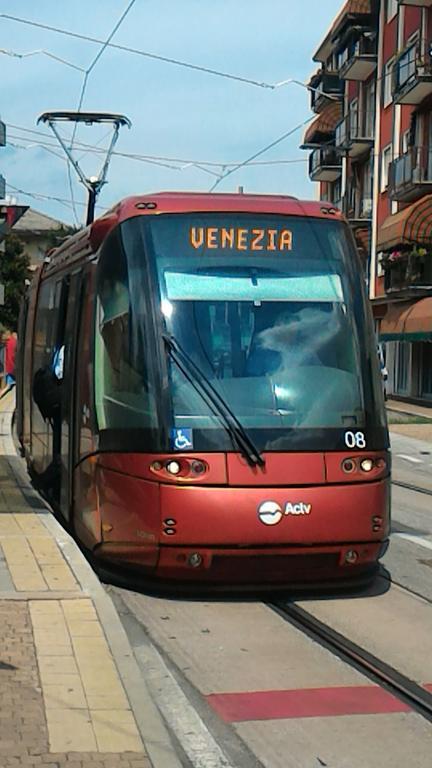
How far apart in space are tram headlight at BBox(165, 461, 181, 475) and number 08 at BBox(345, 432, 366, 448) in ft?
4.01

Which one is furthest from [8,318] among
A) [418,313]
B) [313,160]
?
[418,313]

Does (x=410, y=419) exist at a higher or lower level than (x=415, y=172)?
lower

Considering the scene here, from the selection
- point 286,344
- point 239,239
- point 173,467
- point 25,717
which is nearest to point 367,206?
point 239,239

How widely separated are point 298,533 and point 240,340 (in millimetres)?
1422

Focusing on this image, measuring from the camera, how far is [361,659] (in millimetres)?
6613

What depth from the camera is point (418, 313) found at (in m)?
37.5

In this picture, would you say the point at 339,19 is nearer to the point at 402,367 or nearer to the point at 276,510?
the point at 402,367

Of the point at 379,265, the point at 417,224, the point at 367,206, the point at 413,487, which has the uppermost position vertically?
the point at 367,206

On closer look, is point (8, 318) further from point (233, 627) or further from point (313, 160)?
point (233, 627)

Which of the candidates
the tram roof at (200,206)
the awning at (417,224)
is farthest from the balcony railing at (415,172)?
the tram roof at (200,206)

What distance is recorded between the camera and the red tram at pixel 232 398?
780 centimetres

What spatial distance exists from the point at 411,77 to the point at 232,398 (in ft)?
110

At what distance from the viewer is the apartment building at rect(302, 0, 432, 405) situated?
38938 millimetres

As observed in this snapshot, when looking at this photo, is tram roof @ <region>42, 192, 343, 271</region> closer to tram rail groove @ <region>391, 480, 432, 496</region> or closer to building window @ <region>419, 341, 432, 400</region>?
tram rail groove @ <region>391, 480, 432, 496</region>
